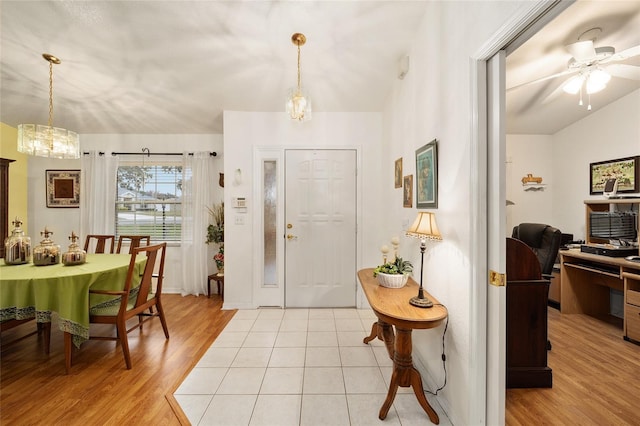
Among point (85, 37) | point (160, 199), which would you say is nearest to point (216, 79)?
point (85, 37)

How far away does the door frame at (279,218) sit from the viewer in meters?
3.59

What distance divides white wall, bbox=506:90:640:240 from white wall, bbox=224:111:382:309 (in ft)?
7.25

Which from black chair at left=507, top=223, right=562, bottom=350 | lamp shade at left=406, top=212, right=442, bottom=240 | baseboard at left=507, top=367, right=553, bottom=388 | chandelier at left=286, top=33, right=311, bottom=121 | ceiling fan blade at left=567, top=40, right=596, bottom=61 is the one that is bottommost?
baseboard at left=507, top=367, right=553, bottom=388

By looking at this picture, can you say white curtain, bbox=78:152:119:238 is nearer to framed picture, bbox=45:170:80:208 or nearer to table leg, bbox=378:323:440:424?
framed picture, bbox=45:170:80:208

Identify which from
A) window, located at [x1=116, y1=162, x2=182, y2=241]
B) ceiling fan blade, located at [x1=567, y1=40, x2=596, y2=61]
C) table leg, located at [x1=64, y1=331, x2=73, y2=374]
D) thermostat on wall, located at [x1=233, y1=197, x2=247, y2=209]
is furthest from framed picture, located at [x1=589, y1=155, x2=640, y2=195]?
window, located at [x1=116, y1=162, x2=182, y2=241]

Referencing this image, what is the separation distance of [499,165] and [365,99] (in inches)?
91.8

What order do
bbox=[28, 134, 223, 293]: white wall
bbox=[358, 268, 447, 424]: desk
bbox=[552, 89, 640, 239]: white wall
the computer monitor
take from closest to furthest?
1. bbox=[358, 268, 447, 424]: desk
2. the computer monitor
3. bbox=[552, 89, 640, 239]: white wall
4. bbox=[28, 134, 223, 293]: white wall

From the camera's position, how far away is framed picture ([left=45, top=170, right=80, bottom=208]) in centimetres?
431

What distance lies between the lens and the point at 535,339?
1.99 metres

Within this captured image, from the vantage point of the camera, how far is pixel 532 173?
13.6 feet

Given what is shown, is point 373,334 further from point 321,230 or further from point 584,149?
point 584,149

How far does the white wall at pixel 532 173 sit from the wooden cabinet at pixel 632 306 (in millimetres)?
1555

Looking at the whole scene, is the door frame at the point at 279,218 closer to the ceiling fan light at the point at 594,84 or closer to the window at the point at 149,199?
the window at the point at 149,199

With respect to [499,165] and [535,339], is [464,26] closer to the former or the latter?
[499,165]
